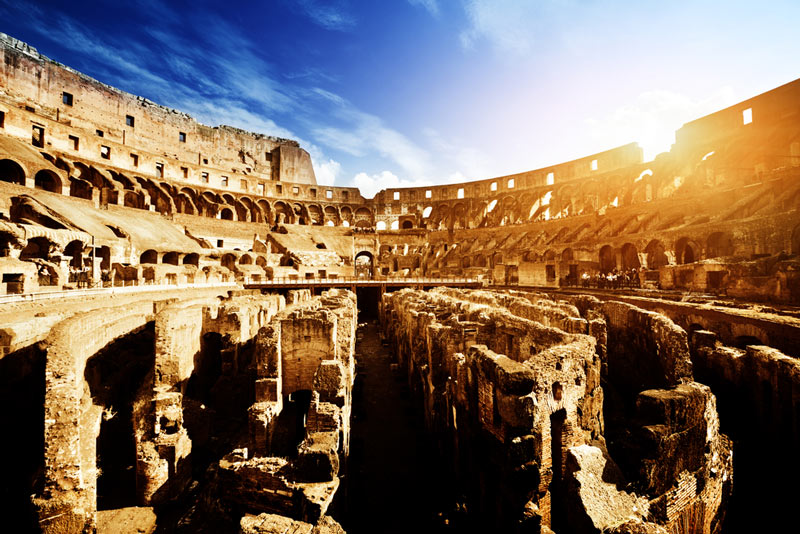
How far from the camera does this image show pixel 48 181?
30625 millimetres

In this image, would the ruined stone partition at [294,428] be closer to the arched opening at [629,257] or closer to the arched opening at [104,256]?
the arched opening at [104,256]

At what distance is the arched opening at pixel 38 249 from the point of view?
58.3 ft

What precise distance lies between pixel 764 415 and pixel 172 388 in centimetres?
1038

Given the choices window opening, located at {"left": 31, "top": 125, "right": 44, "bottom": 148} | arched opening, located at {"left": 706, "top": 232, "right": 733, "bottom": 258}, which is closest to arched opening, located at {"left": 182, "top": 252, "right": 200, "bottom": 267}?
→ window opening, located at {"left": 31, "top": 125, "right": 44, "bottom": 148}

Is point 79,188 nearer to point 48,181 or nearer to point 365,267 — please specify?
point 48,181

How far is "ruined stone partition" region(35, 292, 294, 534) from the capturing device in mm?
5109

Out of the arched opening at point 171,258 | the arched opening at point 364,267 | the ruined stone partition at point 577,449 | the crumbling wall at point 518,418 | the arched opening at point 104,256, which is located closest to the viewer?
the ruined stone partition at point 577,449

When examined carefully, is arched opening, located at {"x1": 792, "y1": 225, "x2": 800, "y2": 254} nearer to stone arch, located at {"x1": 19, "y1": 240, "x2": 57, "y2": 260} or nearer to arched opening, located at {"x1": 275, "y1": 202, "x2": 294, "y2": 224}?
stone arch, located at {"x1": 19, "y1": 240, "x2": 57, "y2": 260}

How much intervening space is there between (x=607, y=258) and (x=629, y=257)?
182cm

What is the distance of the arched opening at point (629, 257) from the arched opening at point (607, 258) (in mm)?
736

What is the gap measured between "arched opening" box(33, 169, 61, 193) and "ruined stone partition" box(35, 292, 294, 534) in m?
29.7

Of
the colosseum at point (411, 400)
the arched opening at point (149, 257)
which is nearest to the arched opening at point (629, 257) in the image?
the colosseum at point (411, 400)

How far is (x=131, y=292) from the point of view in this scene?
617 inches

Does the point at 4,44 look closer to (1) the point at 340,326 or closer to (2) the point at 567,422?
(1) the point at 340,326
